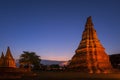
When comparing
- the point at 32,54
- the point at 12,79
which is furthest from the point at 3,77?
the point at 32,54

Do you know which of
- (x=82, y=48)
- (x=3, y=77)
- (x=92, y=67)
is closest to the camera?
(x=3, y=77)

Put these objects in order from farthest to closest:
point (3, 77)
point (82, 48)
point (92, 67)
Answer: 1. point (82, 48)
2. point (92, 67)
3. point (3, 77)

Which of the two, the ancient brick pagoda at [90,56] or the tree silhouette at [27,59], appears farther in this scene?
the tree silhouette at [27,59]

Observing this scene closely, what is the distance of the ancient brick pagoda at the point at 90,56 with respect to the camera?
6184 cm

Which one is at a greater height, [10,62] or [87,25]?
[87,25]

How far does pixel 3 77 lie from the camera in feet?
67.4

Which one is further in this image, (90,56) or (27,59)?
(27,59)

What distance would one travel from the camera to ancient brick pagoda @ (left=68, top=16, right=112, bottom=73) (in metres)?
61.8

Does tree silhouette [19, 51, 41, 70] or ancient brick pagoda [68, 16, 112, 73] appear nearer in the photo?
ancient brick pagoda [68, 16, 112, 73]

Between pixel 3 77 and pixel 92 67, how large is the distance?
44.0 m

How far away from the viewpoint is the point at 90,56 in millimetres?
63781

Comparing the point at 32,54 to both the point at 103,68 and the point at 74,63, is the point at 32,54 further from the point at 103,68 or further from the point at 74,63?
the point at 103,68

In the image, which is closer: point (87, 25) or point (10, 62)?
point (10, 62)

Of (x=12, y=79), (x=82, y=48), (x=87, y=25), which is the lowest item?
(x=12, y=79)
